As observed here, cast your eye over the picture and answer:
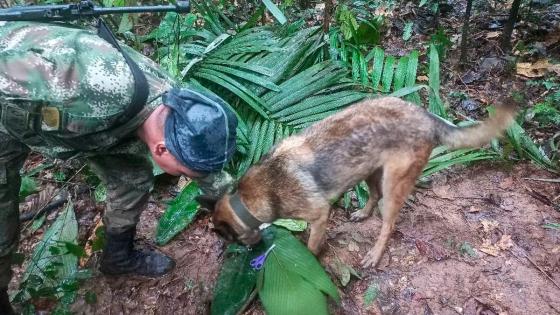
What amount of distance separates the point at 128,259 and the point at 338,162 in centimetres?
178

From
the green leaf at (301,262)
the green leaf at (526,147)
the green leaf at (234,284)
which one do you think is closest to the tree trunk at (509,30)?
the green leaf at (526,147)

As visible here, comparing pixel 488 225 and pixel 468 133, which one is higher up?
pixel 468 133

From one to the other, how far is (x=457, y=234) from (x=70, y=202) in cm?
340

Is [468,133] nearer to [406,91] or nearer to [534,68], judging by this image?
[406,91]

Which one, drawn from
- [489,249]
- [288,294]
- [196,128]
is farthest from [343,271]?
[196,128]

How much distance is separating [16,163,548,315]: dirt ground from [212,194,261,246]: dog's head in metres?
0.60

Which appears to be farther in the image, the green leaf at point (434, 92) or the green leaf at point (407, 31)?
the green leaf at point (407, 31)

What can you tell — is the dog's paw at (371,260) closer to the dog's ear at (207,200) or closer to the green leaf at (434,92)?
the dog's ear at (207,200)

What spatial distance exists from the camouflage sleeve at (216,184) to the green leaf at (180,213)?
2.84 ft

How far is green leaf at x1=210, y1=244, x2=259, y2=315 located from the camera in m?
3.32

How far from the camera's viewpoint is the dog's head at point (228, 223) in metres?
3.18

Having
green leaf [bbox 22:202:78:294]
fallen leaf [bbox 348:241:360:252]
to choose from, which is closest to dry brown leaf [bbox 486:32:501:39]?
fallen leaf [bbox 348:241:360:252]

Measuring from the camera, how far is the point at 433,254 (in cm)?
372

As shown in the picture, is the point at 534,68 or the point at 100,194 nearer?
the point at 100,194
